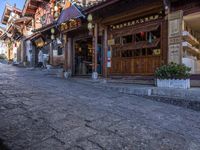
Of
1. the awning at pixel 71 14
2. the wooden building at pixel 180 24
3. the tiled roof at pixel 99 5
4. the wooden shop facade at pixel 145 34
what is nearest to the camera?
the wooden building at pixel 180 24

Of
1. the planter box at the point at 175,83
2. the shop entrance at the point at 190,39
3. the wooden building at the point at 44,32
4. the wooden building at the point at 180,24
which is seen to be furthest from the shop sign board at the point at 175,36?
the wooden building at the point at 44,32

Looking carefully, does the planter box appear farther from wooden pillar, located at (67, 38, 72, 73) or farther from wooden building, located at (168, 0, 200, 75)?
wooden pillar, located at (67, 38, 72, 73)

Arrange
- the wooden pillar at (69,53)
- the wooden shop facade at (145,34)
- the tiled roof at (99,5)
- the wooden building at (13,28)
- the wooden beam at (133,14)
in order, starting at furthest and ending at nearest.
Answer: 1. the wooden building at (13,28)
2. the wooden pillar at (69,53)
3. the tiled roof at (99,5)
4. the wooden beam at (133,14)
5. the wooden shop facade at (145,34)

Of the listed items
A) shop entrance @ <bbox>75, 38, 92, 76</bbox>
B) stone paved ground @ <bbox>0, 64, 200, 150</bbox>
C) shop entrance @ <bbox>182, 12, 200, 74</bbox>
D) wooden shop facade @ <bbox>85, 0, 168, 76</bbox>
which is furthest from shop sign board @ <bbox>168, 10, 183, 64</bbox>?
shop entrance @ <bbox>75, 38, 92, 76</bbox>

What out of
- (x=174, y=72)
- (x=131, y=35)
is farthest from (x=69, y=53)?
(x=174, y=72)

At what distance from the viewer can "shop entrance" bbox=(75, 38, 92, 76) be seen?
14078 millimetres

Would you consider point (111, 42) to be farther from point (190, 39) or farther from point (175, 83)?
point (175, 83)

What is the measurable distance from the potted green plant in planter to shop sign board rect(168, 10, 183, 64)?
1.42 feet

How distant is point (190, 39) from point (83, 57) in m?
8.00

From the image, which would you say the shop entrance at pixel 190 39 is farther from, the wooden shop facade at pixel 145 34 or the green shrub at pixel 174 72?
the green shrub at pixel 174 72

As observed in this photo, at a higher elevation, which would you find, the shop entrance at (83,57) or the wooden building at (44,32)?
the wooden building at (44,32)

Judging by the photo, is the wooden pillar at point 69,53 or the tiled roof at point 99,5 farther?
the wooden pillar at point 69,53

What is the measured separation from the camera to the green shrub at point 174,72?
6868mm

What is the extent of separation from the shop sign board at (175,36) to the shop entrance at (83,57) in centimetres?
712
